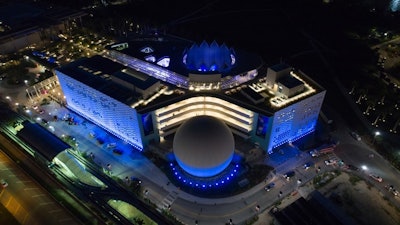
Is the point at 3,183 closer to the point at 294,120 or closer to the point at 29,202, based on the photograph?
the point at 29,202

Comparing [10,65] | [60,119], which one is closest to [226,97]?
[60,119]

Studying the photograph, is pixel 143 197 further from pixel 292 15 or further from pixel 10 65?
pixel 292 15

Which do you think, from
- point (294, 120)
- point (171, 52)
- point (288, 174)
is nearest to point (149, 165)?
point (288, 174)

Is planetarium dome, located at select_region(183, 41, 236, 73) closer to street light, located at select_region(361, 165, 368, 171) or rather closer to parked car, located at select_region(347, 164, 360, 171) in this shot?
parked car, located at select_region(347, 164, 360, 171)

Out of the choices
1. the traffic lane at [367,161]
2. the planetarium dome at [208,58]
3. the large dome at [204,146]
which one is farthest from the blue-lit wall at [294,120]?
the planetarium dome at [208,58]

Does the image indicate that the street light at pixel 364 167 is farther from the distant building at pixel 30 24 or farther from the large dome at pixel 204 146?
the distant building at pixel 30 24

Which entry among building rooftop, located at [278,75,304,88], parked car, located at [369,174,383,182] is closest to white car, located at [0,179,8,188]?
building rooftop, located at [278,75,304,88]
